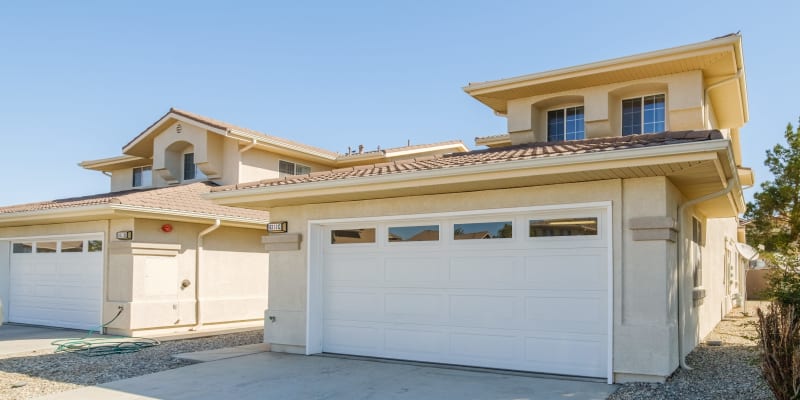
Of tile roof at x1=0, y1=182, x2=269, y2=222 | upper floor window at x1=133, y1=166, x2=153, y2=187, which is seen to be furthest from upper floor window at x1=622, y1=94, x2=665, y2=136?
upper floor window at x1=133, y1=166, x2=153, y2=187

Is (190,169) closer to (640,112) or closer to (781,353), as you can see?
(640,112)

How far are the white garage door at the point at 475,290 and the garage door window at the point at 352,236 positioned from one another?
2 centimetres

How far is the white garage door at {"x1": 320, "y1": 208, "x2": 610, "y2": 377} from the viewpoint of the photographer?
335 inches

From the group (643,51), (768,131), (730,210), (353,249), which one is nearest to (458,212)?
(353,249)

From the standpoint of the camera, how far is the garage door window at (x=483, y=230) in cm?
922

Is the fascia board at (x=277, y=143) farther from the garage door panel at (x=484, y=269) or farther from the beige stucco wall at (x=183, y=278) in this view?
the garage door panel at (x=484, y=269)

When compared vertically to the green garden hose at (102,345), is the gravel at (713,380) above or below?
above

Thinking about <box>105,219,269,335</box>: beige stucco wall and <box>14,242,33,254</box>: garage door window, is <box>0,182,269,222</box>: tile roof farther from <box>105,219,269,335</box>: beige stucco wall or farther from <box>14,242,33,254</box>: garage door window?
<box>14,242,33,254</box>: garage door window

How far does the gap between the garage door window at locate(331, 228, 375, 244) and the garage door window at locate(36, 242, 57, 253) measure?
30.3ft

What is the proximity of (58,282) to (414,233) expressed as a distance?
1061 cm

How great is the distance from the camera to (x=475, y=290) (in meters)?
9.38

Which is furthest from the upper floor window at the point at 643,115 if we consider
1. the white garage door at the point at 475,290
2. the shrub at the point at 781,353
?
the shrub at the point at 781,353

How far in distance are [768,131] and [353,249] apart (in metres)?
13.0

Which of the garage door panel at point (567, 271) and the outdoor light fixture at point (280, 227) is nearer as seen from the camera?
the garage door panel at point (567, 271)
